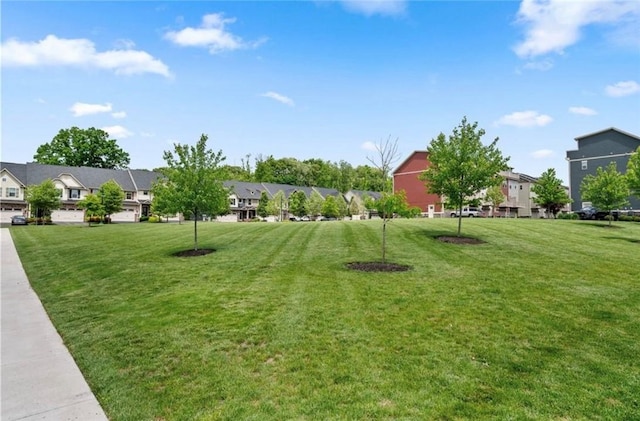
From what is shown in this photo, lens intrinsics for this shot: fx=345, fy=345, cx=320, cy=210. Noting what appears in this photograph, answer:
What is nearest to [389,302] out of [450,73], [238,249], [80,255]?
[238,249]

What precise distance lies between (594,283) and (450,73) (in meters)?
14.2

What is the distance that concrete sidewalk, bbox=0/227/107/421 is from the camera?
4.14 metres

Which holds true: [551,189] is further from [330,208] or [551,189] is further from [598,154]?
[330,208]

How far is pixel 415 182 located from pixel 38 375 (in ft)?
156

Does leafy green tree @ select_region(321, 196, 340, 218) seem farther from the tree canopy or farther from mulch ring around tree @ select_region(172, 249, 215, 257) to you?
mulch ring around tree @ select_region(172, 249, 215, 257)

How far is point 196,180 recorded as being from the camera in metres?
15.7

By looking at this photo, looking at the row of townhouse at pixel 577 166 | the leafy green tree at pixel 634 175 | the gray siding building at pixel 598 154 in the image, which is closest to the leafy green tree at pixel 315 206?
the row of townhouse at pixel 577 166

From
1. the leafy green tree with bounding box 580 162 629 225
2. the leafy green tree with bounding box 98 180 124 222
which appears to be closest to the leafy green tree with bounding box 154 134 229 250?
the leafy green tree with bounding box 580 162 629 225

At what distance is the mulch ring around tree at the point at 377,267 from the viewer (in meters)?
11.0

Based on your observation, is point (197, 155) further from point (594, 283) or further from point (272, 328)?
point (594, 283)

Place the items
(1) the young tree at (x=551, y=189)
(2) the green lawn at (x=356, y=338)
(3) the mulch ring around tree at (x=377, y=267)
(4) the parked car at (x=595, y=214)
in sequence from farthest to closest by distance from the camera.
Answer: (1) the young tree at (x=551, y=189) → (4) the parked car at (x=595, y=214) → (3) the mulch ring around tree at (x=377, y=267) → (2) the green lawn at (x=356, y=338)

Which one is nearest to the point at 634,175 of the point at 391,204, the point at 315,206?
the point at 391,204

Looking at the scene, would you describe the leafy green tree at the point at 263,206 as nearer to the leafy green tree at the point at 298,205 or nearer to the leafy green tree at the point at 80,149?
the leafy green tree at the point at 298,205

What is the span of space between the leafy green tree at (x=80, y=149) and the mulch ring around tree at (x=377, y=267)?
76.6m
